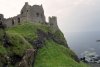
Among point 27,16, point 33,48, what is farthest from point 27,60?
point 27,16

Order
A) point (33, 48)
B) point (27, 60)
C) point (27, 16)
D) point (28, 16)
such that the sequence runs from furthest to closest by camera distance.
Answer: point (28, 16)
point (27, 16)
point (33, 48)
point (27, 60)

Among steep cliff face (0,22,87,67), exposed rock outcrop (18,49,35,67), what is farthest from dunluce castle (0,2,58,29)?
exposed rock outcrop (18,49,35,67)

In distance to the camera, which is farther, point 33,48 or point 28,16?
point 28,16

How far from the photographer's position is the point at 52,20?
12762 cm

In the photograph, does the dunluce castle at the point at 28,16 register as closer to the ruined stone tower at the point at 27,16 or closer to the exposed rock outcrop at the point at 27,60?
the ruined stone tower at the point at 27,16

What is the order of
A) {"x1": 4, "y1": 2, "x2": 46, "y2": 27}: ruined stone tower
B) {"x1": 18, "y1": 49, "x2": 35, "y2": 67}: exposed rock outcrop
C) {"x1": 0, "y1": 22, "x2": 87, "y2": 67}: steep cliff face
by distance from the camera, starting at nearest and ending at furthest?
{"x1": 18, "y1": 49, "x2": 35, "y2": 67}: exposed rock outcrop
{"x1": 0, "y1": 22, "x2": 87, "y2": 67}: steep cliff face
{"x1": 4, "y1": 2, "x2": 46, "y2": 27}: ruined stone tower

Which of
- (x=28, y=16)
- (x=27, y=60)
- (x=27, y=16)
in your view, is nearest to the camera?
(x=27, y=60)

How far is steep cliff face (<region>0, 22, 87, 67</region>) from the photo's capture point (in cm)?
7319

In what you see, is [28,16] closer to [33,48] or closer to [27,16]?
[27,16]

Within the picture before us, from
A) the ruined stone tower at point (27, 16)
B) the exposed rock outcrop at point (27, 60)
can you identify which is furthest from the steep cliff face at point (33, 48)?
the ruined stone tower at point (27, 16)

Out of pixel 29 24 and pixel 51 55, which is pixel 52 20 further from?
pixel 51 55

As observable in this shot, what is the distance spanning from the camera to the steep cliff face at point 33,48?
73.2 meters

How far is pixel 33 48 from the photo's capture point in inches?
3472

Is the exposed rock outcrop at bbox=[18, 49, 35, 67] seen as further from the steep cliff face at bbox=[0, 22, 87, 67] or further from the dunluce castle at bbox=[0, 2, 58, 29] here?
the dunluce castle at bbox=[0, 2, 58, 29]
